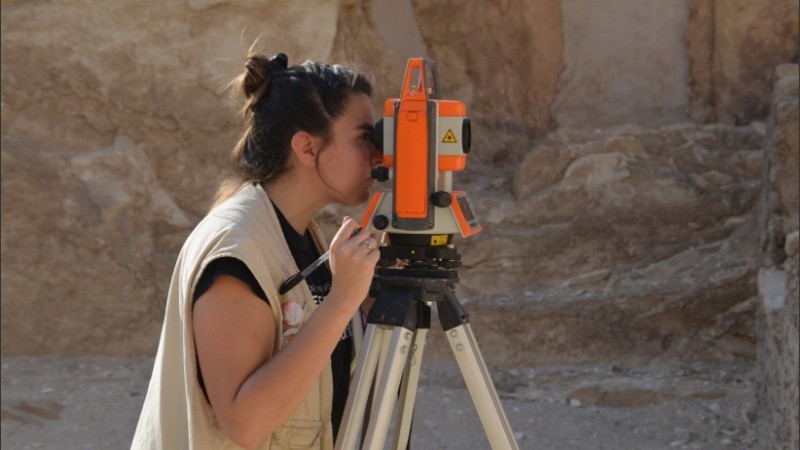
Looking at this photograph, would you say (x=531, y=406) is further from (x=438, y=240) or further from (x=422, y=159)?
(x=422, y=159)

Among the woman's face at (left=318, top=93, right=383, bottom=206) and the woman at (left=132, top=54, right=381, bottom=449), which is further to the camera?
the woman's face at (left=318, top=93, right=383, bottom=206)

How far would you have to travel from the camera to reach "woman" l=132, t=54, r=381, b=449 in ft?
5.28

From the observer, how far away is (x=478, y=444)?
3646mm

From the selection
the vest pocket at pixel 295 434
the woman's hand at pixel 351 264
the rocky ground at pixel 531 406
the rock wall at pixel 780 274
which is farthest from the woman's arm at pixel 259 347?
the rocky ground at pixel 531 406

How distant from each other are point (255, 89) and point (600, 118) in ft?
10.9

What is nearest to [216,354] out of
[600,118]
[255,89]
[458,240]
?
[255,89]

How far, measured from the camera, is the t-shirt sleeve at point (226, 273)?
164 cm

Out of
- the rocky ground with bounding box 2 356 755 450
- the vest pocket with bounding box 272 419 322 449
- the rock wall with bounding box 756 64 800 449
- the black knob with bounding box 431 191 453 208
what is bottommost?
the rocky ground with bounding box 2 356 755 450

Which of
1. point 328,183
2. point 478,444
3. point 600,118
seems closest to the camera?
point 328,183

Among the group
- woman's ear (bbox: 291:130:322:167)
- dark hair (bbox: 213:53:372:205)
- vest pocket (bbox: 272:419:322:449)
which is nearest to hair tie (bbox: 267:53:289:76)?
dark hair (bbox: 213:53:372:205)

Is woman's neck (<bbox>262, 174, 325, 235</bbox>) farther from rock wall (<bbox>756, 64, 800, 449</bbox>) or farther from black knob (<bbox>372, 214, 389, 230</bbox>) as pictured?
rock wall (<bbox>756, 64, 800, 449</bbox>)

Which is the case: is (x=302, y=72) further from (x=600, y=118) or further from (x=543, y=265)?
(x=600, y=118)

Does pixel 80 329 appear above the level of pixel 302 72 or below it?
below

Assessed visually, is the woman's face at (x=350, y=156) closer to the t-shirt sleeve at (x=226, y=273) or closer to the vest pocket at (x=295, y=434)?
the t-shirt sleeve at (x=226, y=273)
